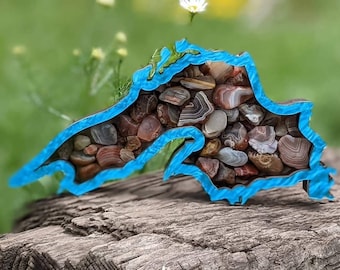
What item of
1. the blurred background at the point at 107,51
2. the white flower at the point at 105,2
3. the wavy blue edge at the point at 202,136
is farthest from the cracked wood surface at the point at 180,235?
the white flower at the point at 105,2

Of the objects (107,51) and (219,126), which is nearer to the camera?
(219,126)

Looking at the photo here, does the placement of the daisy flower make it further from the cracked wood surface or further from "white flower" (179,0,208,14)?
the cracked wood surface

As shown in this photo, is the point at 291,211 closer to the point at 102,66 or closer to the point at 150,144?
the point at 150,144

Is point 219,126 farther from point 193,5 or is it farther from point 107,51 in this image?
point 107,51

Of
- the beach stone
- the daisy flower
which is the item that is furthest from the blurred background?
the daisy flower

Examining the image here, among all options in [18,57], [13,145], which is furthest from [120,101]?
[13,145]

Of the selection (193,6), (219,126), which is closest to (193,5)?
(193,6)
